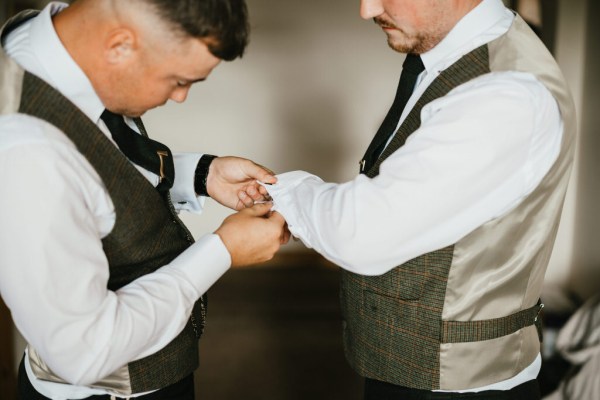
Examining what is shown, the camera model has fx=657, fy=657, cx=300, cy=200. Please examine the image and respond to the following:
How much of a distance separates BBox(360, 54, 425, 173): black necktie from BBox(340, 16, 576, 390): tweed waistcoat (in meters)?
0.11

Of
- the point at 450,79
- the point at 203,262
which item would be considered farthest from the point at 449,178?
the point at 203,262

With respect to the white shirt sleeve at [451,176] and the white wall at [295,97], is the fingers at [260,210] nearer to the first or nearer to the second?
the white shirt sleeve at [451,176]

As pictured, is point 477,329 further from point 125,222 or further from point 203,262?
point 125,222

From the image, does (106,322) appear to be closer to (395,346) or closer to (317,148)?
(395,346)

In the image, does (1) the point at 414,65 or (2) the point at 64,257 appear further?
(1) the point at 414,65

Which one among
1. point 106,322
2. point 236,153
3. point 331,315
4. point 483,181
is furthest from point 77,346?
point 236,153

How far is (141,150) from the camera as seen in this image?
1394 millimetres

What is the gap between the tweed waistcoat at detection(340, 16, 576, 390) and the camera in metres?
1.32

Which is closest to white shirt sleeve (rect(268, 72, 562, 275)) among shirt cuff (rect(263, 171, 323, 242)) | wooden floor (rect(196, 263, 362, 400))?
shirt cuff (rect(263, 171, 323, 242))

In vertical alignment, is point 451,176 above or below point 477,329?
above

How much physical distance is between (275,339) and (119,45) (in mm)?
3032

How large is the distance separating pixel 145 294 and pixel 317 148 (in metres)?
3.98

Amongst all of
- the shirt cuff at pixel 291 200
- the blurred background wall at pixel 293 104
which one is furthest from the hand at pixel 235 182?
the blurred background wall at pixel 293 104

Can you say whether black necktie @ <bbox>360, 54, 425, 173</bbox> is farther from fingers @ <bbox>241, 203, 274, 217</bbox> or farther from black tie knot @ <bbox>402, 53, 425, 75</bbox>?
fingers @ <bbox>241, 203, 274, 217</bbox>
